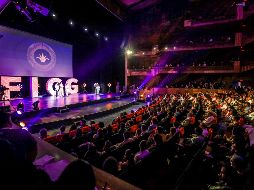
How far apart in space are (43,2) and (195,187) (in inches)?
452

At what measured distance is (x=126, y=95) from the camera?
79.0ft

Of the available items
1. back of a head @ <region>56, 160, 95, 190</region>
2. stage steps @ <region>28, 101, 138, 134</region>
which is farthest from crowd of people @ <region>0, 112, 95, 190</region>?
stage steps @ <region>28, 101, 138, 134</region>

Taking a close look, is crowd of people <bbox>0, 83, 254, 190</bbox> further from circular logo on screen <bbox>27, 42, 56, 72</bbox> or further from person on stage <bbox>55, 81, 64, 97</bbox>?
person on stage <bbox>55, 81, 64, 97</bbox>

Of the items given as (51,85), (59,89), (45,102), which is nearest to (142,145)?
(45,102)

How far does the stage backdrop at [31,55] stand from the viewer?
15.5 metres

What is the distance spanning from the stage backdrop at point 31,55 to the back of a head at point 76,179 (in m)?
14.7

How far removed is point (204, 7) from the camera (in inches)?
1044

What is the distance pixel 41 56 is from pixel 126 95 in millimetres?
9388

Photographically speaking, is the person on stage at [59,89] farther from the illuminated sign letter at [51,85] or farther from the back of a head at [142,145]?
the back of a head at [142,145]

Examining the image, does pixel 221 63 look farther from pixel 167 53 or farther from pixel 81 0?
pixel 81 0

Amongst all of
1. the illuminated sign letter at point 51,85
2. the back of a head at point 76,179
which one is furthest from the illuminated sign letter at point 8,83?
the back of a head at point 76,179

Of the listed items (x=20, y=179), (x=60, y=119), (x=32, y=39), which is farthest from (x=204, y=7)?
(x=20, y=179)

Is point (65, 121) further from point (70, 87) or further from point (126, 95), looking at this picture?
point (126, 95)

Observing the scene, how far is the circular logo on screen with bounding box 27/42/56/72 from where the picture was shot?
17328 millimetres
